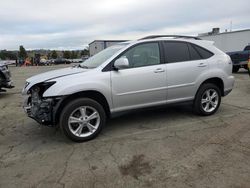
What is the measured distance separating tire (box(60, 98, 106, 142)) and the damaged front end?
0.18m

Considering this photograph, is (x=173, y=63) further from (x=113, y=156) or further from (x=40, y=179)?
(x=40, y=179)

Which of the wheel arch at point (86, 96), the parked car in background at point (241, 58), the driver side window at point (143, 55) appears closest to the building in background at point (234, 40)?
the parked car in background at point (241, 58)

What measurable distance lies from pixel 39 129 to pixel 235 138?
12.4 feet

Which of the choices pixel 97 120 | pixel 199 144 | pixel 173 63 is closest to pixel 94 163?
pixel 97 120

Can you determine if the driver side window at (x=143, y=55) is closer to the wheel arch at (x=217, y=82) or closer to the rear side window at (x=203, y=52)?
the rear side window at (x=203, y=52)

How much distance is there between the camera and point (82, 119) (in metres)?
4.66

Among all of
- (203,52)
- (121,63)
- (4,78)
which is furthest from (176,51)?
(4,78)

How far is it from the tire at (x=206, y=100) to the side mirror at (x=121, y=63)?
1.94m

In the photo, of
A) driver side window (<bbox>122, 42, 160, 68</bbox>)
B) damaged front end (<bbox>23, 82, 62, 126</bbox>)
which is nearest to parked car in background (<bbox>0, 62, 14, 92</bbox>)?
damaged front end (<bbox>23, 82, 62, 126</bbox>)

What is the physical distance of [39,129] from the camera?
220 inches

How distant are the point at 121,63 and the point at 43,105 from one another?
59.0 inches

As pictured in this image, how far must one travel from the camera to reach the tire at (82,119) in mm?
4520

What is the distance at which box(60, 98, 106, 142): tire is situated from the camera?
4.52 meters

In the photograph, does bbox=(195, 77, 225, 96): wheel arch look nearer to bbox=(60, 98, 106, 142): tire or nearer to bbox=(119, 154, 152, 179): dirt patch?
bbox=(60, 98, 106, 142): tire
